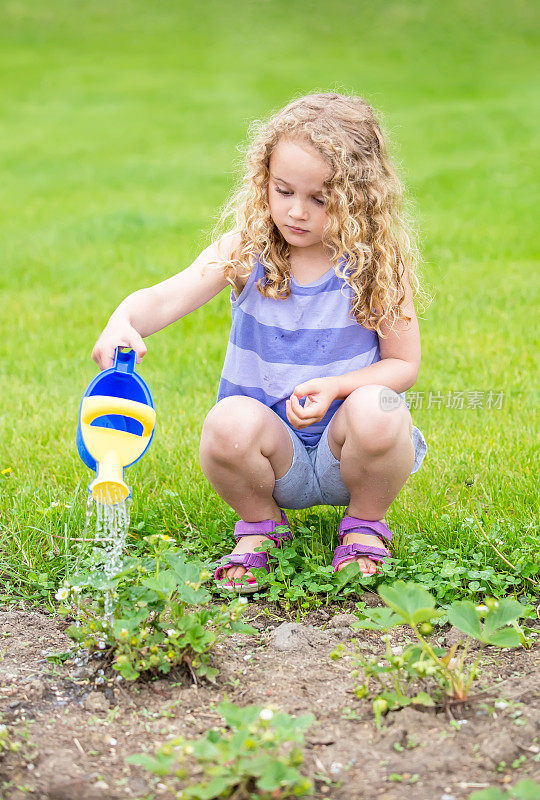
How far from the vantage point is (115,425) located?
2109 millimetres

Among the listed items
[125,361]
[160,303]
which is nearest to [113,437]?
[125,361]

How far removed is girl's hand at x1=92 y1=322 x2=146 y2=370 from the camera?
2.16 metres

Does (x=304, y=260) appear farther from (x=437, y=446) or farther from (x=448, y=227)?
(x=448, y=227)

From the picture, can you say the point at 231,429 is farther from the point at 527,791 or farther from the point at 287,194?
the point at 527,791

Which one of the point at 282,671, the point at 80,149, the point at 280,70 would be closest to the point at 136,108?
the point at 80,149

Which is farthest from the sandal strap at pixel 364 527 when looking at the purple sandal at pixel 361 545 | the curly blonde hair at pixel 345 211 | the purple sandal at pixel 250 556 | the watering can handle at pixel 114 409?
the watering can handle at pixel 114 409

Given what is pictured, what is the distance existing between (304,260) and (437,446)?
938 millimetres

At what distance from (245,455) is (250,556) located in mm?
286

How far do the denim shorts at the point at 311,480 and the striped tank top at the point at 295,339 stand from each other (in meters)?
0.09

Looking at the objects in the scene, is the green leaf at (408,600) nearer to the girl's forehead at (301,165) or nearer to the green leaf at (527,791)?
the green leaf at (527,791)

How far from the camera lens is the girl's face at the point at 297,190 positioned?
231 centimetres

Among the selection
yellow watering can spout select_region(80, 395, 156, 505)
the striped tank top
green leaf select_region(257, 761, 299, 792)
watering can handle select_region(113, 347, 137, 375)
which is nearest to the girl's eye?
the striped tank top

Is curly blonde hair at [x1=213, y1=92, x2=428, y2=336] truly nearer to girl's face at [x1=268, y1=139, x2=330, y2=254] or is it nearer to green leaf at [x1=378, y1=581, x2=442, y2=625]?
girl's face at [x1=268, y1=139, x2=330, y2=254]

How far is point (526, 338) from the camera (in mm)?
4293
